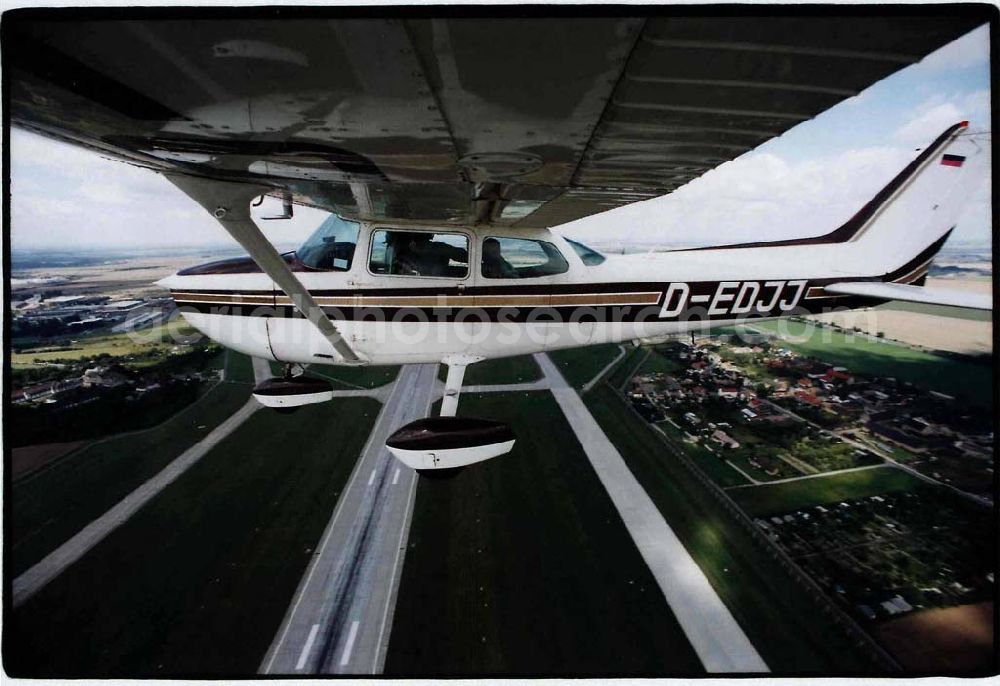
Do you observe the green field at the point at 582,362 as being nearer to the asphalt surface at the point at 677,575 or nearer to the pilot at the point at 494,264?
the asphalt surface at the point at 677,575

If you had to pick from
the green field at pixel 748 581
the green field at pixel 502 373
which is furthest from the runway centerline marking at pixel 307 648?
the green field at pixel 502 373

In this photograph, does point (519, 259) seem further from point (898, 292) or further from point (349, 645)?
point (898, 292)

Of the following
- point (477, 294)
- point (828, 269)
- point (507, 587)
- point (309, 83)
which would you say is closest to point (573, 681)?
point (507, 587)

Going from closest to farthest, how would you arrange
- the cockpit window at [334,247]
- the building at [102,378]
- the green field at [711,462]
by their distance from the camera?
the cockpit window at [334,247] → the green field at [711,462] → the building at [102,378]

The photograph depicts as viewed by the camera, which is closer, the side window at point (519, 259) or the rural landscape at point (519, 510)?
the rural landscape at point (519, 510)

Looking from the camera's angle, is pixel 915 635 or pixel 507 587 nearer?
pixel 915 635

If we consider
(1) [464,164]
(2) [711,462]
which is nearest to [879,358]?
(2) [711,462]

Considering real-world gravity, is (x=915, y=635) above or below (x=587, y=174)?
below

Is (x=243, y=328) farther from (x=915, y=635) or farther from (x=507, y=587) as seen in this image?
(x=915, y=635)
